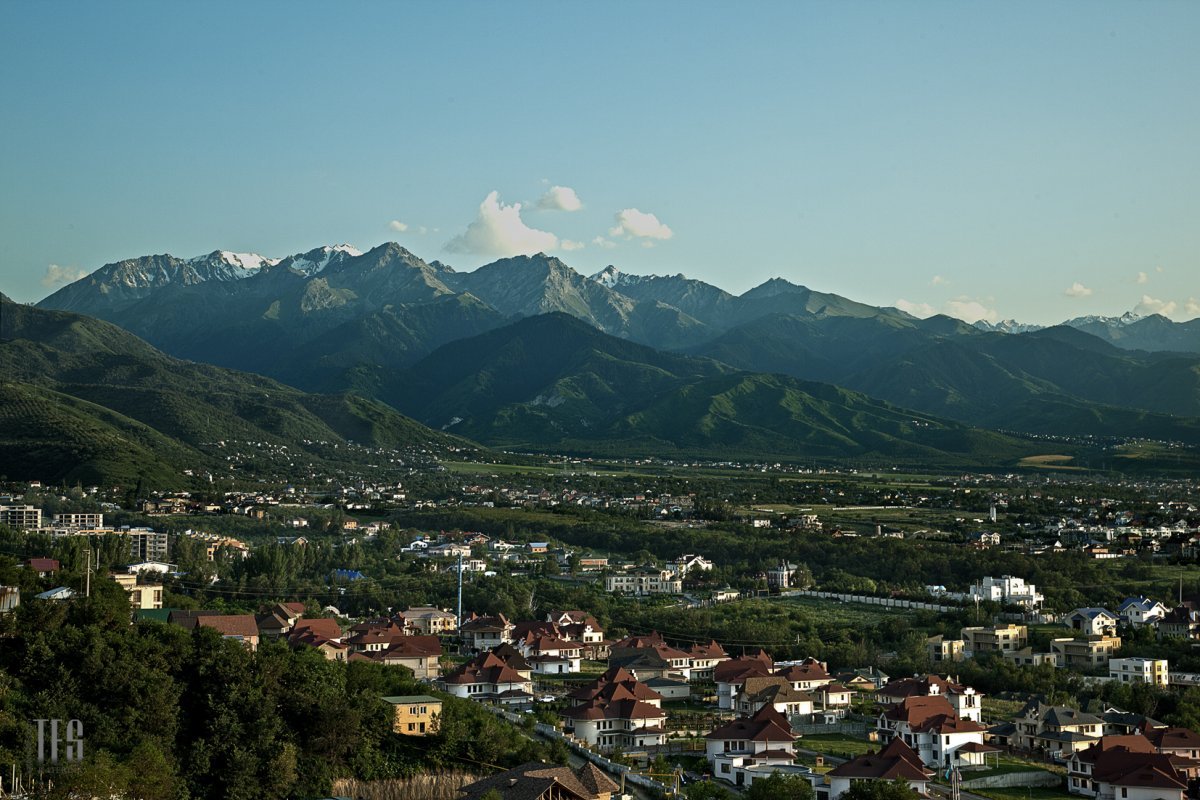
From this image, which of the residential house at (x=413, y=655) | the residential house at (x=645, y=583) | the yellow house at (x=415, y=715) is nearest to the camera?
the yellow house at (x=415, y=715)

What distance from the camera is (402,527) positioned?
92938 millimetres

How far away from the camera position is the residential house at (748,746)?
34812mm

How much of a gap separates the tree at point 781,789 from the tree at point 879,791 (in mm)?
787

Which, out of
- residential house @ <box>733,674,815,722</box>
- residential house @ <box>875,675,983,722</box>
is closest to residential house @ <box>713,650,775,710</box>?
residential house @ <box>733,674,815,722</box>

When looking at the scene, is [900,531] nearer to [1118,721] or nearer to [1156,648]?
[1156,648]

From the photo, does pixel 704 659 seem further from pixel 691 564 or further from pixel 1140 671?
pixel 691 564

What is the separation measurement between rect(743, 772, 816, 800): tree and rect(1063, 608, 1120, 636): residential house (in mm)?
25010

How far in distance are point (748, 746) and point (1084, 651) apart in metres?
18.1

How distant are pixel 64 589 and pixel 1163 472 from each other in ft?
384

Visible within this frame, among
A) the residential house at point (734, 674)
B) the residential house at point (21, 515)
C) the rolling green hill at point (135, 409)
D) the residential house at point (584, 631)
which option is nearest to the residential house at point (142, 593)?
the residential house at point (584, 631)

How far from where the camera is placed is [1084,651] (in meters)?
49.6

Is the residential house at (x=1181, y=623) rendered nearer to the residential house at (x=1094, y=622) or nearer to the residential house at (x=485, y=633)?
the residential house at (x=1094, y=622)

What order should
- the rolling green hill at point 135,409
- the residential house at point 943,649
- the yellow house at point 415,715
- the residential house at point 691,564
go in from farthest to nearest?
the rolling green hill at point 135,409
the residential house at point 691,564
the residential house at point 943,649
the yellow house at point 415,715

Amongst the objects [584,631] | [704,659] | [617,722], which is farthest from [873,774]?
[584,631]
